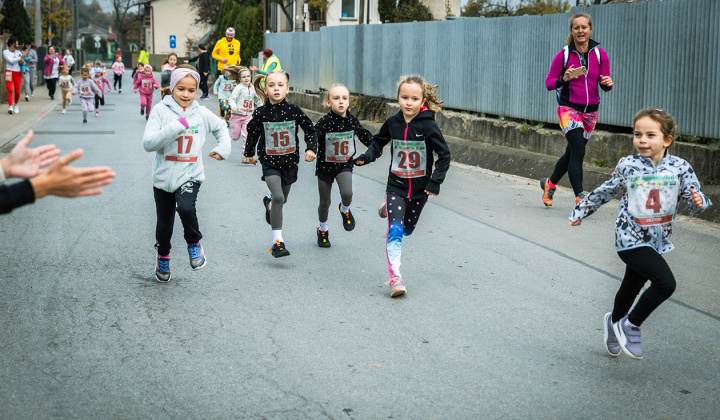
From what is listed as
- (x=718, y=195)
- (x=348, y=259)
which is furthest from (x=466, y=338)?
(x=718, y=195)

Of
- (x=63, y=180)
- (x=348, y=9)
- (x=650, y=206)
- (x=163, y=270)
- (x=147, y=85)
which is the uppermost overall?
(x=348, y=9)

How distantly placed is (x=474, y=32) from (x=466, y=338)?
10.9 m

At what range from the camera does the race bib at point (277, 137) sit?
23.5 ft

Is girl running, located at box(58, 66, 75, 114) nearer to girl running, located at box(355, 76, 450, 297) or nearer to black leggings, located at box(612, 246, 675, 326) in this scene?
girl running, located at box(355, 76, 450, 297)

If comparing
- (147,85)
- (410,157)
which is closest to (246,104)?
(410,157)

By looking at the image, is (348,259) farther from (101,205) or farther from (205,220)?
(101,205)

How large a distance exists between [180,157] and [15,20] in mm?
41454

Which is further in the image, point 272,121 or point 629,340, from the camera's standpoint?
point 272,121

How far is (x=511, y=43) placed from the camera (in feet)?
45.3

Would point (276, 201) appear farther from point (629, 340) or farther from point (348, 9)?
point (348, 9)

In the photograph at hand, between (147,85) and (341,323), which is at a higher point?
(147,85)

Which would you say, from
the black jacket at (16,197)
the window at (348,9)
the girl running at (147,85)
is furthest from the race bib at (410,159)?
the window at (348,9)

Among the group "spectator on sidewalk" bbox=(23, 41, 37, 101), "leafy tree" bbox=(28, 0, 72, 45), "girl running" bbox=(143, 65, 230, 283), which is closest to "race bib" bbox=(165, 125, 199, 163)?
"girl running" bbox=(143, 65, 230, 283)

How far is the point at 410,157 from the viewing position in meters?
6.05
